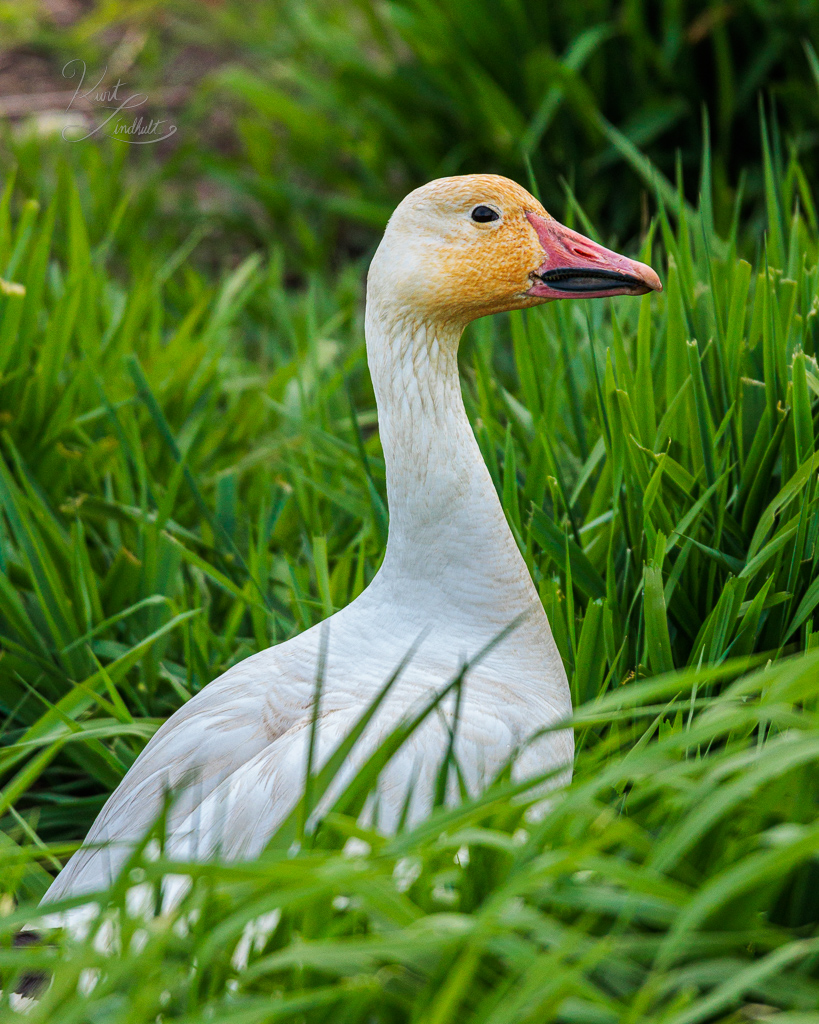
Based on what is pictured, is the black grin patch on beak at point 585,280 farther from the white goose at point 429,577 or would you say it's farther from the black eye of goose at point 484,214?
the black eye of goose at point 484,214

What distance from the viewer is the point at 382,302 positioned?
185 cm

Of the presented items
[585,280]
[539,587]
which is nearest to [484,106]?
[585,280]

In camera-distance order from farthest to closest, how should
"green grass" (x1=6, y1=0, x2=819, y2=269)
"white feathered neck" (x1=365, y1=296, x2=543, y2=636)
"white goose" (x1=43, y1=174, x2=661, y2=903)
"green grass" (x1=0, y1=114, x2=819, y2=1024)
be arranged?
"green grass" (x1=6, y1=0, x2=819, y2=269) < "white feathered neck" (x1=365, y1=296, x2=543, y2=636) < "white goose" (x1=43, y1=174, x2=661, y2=903) < "green grass" (x1=0, y1=114, x2=819, y2=1024)

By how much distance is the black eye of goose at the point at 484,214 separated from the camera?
1870 mm

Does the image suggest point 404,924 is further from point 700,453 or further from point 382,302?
point 700,453

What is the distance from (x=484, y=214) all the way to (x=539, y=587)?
69cm

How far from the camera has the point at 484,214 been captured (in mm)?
1878

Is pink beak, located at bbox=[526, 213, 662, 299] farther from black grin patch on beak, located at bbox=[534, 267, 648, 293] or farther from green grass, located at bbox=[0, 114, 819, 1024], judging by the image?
green grass, located at bbox=[0, 114, 819, 1024]

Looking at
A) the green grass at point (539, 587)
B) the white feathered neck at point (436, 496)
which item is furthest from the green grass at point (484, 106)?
the white feathered neck at point (436, 496)

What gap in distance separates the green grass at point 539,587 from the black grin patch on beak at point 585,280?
0.16 meters

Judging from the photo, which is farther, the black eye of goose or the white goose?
the black eye of goose

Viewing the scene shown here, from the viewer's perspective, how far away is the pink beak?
190 cm

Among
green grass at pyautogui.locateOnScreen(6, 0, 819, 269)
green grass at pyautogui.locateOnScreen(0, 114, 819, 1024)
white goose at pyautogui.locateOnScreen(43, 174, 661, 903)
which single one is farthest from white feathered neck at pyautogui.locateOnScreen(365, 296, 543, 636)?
green grass at pyautogui.locateOnScreen(6, 0, 819, 269)

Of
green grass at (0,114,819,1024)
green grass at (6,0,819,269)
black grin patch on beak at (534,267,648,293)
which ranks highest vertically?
green grass at (6,0,819,269)
